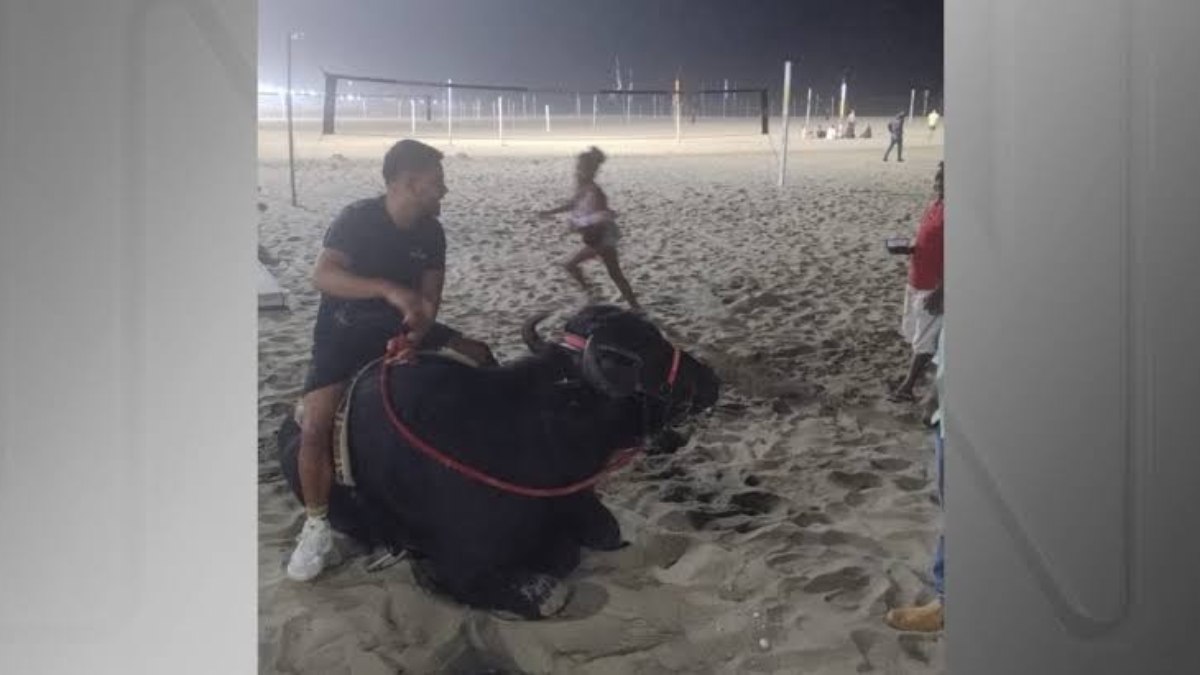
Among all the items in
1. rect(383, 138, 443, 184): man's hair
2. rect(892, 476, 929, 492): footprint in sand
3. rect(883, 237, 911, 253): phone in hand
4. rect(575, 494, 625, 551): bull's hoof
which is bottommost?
rect(575, 494, 625, 551): bull's hoof

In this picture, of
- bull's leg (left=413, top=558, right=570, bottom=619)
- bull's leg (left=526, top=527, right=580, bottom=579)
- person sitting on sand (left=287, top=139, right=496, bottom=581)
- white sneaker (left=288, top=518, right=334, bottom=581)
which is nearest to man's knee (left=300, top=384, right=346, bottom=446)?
person sitting on sand (left=287, top=139, right=496, bottom=581)

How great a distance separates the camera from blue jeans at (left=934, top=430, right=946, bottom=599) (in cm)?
155

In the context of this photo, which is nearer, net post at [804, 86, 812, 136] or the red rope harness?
A: the red rope harness

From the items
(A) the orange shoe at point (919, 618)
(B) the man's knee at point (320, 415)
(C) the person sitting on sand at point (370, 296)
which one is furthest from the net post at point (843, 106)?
(B) the man's knee at point (320, 415)

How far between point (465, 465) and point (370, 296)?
0.91 feet

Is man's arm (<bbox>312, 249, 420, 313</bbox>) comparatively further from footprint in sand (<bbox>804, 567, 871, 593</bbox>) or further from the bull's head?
footprint in sand (<bbox>804, 567, 871, 593</bbox>)

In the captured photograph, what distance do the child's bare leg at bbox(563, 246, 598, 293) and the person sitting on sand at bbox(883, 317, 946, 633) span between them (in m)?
0.52

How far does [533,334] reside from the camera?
1566 mm

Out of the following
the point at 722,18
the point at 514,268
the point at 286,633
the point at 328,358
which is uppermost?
the point at 722,18

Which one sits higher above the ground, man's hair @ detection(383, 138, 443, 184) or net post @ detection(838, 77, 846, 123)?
net post @ detection(838, 77, 846, 123)
